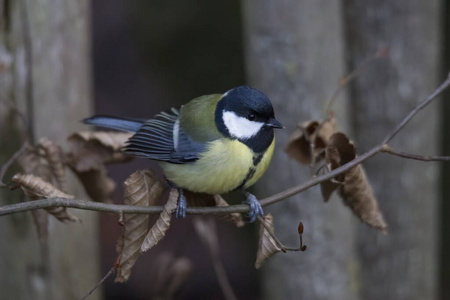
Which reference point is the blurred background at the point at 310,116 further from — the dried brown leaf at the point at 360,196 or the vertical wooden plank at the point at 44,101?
the dried brown leaf at the point at 360,196

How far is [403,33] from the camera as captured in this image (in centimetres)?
312

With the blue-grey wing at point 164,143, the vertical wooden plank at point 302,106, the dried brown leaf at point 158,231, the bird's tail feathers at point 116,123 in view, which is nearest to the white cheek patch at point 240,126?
the blue-grey wing at point 164,143

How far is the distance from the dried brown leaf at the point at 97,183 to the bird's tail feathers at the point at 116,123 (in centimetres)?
30

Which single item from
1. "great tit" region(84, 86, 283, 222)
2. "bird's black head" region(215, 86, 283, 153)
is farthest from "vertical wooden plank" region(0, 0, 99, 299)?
"bird's black head" region(215, 86, 283, 153)

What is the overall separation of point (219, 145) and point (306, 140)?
12.0 inches

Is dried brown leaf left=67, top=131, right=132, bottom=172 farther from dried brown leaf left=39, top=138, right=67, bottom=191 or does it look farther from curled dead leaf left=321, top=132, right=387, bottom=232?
curled dead leaf left=321, top=132, right=387, bottom=232

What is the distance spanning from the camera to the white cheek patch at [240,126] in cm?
216

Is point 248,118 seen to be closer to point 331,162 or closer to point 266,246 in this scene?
point 331,162

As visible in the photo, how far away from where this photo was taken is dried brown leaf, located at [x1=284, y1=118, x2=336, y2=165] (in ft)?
6.83

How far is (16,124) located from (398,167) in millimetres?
1850

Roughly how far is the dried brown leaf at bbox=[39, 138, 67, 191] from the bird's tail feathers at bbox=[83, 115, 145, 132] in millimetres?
359

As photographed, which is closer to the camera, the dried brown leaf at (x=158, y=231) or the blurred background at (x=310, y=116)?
the dried brown leaf at (x=158, y=231)

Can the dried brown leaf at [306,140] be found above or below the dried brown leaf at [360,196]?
above

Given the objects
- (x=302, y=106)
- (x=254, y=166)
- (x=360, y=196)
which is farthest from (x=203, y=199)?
(x=302, y=106)
